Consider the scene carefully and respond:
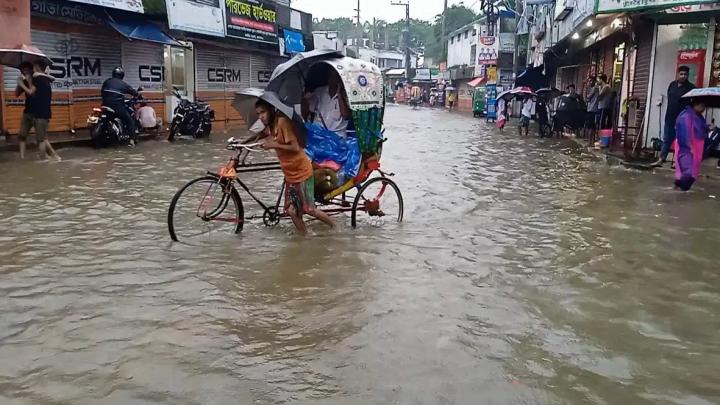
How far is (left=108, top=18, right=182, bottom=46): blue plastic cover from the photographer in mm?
15273

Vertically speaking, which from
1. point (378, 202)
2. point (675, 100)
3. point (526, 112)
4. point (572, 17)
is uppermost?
point (572, 17)

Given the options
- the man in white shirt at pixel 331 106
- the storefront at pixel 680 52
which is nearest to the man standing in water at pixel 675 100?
the storefront at pixel 680 52

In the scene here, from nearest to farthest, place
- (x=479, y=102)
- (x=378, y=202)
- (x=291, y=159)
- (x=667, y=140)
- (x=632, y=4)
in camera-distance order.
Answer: (x=291, y=159)
(x=378, y=202)
(x=632, y=4)
(x=667, y=140)
(x=479, y=102)

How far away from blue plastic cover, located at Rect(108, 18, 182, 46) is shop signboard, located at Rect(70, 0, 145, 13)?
1.44 ft

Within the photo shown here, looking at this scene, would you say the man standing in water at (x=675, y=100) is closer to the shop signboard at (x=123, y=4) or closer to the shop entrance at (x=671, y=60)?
the shop entrance at (x=671, y=60)

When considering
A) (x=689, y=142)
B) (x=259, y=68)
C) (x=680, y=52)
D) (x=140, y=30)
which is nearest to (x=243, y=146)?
(x=689, y=142)

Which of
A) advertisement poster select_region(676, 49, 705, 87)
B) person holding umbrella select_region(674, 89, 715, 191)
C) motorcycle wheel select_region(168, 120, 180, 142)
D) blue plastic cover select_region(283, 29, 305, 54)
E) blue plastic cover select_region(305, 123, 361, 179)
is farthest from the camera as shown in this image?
blue plastic cover select_region(283, 29, 305, 54)

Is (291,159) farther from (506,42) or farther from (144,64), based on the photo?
(506,42)

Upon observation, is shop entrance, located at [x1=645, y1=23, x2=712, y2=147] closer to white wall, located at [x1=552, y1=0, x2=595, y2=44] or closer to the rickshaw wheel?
white wall, located at [x1=552, y1=0, x2=595, y2=44]

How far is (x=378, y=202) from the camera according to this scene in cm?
767

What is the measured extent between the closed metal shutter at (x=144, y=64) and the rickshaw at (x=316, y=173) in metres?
11.0

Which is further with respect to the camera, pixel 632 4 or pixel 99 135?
pixel 99 135

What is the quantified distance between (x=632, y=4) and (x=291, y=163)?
8636mm

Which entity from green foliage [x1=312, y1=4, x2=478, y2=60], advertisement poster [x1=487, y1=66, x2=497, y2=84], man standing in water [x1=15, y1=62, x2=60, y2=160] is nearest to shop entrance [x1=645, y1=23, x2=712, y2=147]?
man standing in water [x1=15, y1=62, x2=60, y2=160]
